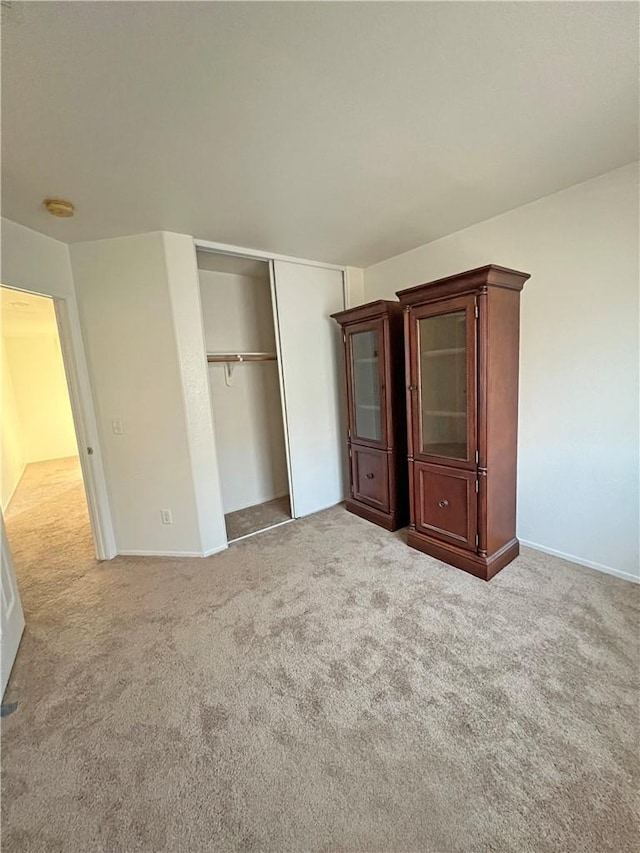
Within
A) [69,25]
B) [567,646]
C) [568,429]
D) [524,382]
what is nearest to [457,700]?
[567,646]

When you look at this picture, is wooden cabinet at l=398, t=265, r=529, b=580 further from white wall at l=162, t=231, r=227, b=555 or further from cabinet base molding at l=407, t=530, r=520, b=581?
white wall at l=162, t=231, r=227, b=555

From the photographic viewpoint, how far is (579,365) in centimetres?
224

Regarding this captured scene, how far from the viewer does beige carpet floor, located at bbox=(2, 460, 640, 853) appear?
3.63 feet

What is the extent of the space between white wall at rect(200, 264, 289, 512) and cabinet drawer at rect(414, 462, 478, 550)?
1871 mm

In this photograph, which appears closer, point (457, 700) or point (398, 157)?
point (457, 700)

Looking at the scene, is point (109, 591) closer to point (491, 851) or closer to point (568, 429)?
point (491, 851)

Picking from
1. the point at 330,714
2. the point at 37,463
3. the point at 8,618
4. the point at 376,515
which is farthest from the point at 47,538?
the point at 37,463

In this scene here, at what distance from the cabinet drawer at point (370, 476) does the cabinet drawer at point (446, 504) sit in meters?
0.44

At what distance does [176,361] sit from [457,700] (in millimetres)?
2519

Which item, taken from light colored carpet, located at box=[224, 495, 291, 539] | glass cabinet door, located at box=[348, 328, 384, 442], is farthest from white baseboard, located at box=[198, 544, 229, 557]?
glass cabinet door, located at box=[348, 328, 384, 442]

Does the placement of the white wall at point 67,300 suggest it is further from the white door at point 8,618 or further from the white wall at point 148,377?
the white door at point 8,618

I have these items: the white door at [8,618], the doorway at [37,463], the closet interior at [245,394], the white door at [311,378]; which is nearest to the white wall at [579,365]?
the white door at [311,378]

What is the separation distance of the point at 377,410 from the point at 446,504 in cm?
100

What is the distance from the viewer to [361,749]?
132 centimetres
